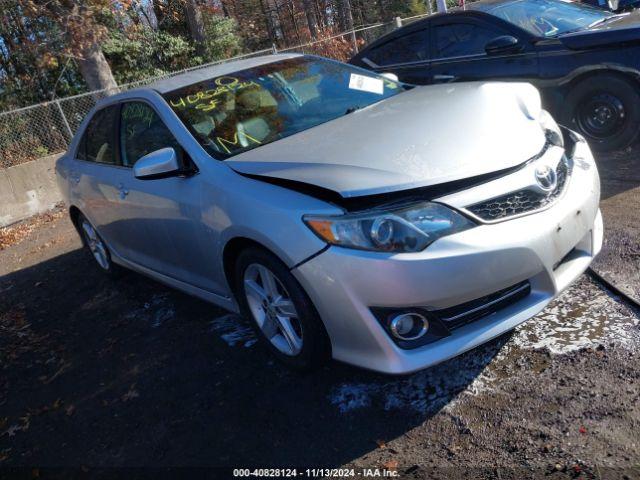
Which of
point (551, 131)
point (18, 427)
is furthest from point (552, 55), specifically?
point (18, 427)

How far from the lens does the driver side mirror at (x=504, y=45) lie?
5793 millimetres

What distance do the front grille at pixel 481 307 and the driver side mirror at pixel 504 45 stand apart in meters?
3.83

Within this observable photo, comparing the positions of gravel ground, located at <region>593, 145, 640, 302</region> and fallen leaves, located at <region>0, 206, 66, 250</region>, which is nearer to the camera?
gravel ground, located at <region>593, 145, 640, 302</region>

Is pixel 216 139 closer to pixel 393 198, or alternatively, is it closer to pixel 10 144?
pixel 393 198

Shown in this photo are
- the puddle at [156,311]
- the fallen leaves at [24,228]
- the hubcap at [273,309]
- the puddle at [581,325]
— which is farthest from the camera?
the fallen leaves at [24,228]

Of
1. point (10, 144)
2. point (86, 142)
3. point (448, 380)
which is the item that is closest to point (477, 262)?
point (448, 380)

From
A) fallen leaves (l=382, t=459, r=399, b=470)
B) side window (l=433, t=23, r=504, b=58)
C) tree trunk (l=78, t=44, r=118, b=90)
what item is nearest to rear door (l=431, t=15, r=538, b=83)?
side window (l=433, t=23, r=504, b=58)

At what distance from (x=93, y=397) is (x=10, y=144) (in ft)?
27.9

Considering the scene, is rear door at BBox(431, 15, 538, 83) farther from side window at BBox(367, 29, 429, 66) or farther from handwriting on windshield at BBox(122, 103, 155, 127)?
handwriting on windshield at BBox(122, 103, 155, 127)

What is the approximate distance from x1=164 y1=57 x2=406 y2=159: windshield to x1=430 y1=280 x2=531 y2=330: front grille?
5.08 feet

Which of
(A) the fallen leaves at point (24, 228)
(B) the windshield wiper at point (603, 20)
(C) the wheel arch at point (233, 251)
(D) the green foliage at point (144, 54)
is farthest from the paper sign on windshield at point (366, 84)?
(D) the green foliage at point (144, 54)

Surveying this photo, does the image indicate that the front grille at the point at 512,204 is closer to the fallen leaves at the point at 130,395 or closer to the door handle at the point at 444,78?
the fallen leaves at the point at 130,395

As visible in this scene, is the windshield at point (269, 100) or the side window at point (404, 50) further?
the side window at point (404, 50)

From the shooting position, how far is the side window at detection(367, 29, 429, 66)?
269 inches
